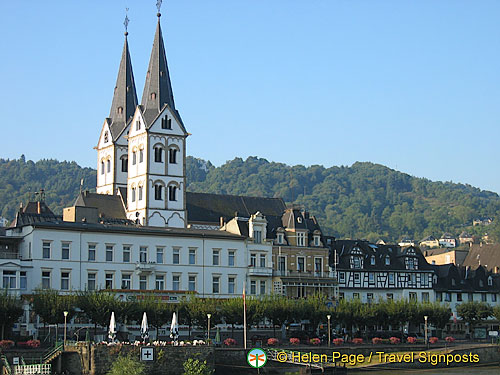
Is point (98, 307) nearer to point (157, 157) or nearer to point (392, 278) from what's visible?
point (157, 157)

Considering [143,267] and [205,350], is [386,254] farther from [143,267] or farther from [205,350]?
[205,350]

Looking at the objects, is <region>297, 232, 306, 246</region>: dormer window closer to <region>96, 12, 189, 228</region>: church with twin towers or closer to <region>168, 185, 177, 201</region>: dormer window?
<region>96, 12, 189, 228</region>: church with twin towers

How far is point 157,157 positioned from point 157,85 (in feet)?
31.7

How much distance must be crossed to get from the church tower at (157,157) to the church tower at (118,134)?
8.60 m

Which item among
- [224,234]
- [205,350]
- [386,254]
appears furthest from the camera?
[386,254]

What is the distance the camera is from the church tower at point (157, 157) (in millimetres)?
128500

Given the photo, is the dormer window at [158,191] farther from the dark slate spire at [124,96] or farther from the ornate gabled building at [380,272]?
the ornate gabled building at [380,272]

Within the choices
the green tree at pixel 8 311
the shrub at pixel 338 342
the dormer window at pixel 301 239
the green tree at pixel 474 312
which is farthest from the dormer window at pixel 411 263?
the green tree at pixel 8 311

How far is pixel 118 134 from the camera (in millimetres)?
143125

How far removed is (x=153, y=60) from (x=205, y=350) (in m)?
64.7

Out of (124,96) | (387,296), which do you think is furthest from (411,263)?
(124,96)

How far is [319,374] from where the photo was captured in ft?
255

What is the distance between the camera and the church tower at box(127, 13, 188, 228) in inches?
5059

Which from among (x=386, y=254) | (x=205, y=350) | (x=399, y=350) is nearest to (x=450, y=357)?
(x=399, y=350)
